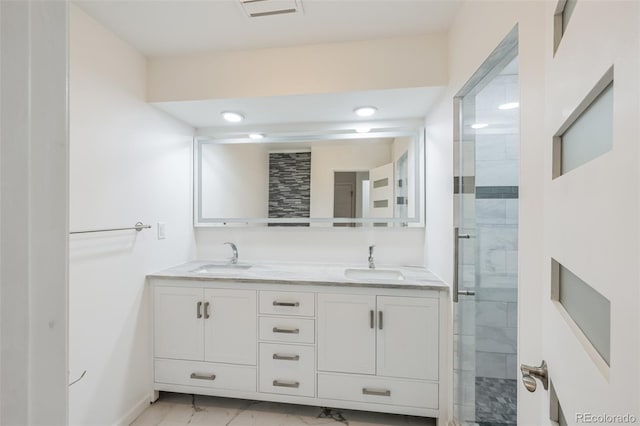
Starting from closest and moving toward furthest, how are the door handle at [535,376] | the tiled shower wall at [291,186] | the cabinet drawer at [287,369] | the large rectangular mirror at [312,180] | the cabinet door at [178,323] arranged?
the door handle at [535,376] → the cabinet drawer at [287,369] → the cabinet door at [178,323] → the large rectangular mirror at [312,180] → the tiled shower wall at [291,186]

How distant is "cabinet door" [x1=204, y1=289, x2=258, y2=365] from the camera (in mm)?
1865

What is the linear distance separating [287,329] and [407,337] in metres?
0.75

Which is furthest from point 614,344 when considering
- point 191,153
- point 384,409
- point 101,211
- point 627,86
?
point 191,153

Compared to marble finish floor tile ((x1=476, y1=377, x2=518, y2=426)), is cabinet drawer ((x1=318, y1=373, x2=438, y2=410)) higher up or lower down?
lower down

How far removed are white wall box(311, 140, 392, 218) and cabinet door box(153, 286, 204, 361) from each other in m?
1.12

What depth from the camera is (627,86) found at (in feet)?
1.08

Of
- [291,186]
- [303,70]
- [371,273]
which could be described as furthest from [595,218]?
[291,186]

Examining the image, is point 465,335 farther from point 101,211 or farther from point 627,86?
point 101,211

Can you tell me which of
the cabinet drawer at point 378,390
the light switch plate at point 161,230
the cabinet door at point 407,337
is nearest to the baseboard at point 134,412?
the light switch plate at point 161,230

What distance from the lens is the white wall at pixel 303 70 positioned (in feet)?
5.62

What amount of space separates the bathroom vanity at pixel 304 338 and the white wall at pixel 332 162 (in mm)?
657

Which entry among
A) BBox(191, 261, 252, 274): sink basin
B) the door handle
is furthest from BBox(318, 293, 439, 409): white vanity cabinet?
the door handle

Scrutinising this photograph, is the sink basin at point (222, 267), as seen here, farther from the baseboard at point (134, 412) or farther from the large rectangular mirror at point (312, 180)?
the baseboard at point (134, 412)

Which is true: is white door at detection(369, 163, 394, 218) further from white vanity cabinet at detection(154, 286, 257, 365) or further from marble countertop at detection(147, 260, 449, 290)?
white vanity cabinet at detection(154, 286, 257, 365)
